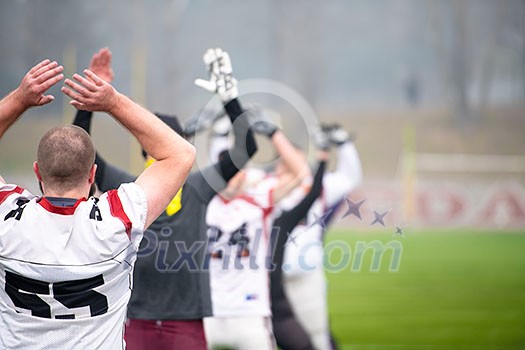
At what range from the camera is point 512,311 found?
408 inches

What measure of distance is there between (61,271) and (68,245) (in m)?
0.07

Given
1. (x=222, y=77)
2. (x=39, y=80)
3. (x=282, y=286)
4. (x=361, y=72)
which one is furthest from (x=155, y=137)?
(x=361, y=72)

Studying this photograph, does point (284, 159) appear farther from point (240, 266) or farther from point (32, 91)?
point (32, 91)

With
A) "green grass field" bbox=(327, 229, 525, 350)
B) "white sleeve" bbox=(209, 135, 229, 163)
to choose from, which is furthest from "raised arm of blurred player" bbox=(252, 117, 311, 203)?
"green grass field" bbox=(327, 229, 525, 350)

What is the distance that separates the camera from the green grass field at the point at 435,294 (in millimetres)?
8352

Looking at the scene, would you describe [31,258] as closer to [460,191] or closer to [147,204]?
[147,204]

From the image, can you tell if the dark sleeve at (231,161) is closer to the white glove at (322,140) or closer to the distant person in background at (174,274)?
the distant person in background at (174,274)

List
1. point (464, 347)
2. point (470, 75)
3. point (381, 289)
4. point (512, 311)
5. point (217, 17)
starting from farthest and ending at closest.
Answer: point (470, 75) < point (217, 17) < point (381, 289) < point (512, 311) < point (464, 347)

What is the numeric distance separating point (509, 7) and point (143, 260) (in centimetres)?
2376

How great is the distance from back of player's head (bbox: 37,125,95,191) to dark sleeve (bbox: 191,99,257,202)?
1.30 m

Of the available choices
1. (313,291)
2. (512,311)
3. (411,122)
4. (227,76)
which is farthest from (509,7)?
(227,76)

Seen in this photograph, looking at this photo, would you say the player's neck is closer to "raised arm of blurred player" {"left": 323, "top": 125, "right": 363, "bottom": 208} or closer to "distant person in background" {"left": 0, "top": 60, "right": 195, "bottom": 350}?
"distant person in background" {"left": 0, "top": 60, "right": 195, "bottom": 350}

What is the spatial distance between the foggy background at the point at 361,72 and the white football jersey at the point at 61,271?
15349 mm

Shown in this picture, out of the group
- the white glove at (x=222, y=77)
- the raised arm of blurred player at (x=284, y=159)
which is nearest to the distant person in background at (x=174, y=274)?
the white glove at (x=222, y=77)
